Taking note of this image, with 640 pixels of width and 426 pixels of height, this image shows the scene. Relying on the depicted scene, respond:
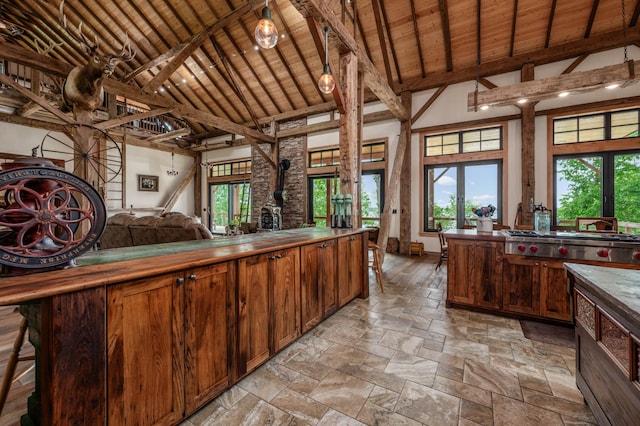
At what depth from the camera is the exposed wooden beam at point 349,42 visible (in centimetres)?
301

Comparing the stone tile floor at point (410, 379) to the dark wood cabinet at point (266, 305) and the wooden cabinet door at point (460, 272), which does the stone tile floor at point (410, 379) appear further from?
the wooden cabinet door at point (460, 272)

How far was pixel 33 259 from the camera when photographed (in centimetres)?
107

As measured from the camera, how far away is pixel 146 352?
1290 mm

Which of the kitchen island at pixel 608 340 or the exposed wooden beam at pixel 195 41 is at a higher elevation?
the exposed wooden beam at pixel 195 41

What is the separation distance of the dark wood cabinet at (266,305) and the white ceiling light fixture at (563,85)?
3.74m

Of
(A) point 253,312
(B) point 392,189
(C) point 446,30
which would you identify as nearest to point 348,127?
(B) point 392,189

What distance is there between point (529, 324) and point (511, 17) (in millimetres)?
5592

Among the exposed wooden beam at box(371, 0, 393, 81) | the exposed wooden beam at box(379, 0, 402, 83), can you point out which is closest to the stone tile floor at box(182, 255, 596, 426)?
the exposed wooden beam at box(371, 0, 393, 81)

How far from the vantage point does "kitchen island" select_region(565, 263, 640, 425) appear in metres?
1.02

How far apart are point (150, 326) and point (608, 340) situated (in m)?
2.17

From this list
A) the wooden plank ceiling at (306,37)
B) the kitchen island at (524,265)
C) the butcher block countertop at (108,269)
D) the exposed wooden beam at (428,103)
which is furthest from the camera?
the exposed wooden beam at (428,103)

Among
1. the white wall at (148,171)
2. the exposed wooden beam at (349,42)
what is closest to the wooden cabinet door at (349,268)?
the exposed wooden beam at (349,42)

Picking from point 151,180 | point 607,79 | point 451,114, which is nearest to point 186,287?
point 607,79

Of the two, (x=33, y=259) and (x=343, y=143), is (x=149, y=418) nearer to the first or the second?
(x=33, y=259)
